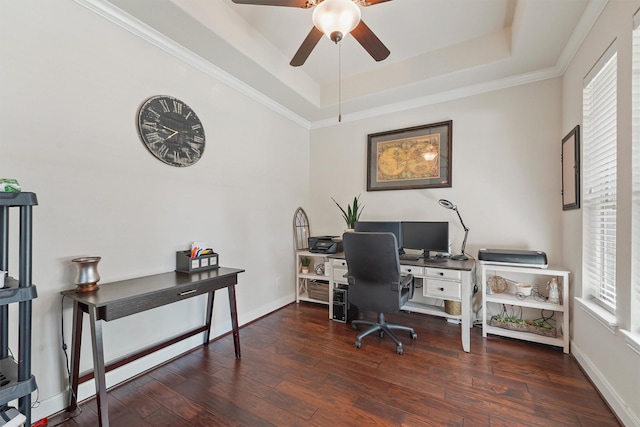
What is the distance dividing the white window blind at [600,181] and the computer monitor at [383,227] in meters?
1.50

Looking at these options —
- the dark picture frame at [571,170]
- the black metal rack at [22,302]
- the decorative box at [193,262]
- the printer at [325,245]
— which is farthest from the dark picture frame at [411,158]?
the black metal rack at [22,302]

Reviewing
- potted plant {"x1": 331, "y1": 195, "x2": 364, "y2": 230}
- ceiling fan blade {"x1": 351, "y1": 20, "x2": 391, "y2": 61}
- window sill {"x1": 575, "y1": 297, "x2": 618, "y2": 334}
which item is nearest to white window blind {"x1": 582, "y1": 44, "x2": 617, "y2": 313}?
window sill {"x1": 575, "y1": 297, "x2": 618, "y2": 334}

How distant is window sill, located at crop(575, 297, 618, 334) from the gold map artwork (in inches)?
66.3

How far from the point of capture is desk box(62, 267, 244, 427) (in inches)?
56.6

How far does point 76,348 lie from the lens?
5.15ft

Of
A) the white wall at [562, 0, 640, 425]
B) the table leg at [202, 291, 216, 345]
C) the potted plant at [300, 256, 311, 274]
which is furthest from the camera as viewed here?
the potted plant at [300, 256, 311, 274]

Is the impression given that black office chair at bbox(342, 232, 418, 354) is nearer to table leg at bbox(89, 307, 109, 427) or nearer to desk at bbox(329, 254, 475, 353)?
desk at bbox(329, 254, 475, 353)

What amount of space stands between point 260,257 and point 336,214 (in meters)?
1.27

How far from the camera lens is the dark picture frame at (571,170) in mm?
2156

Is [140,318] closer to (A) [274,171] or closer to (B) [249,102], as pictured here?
(A) [274,171]

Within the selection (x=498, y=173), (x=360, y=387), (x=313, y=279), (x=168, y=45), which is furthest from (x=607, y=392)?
(x=168, y=45)

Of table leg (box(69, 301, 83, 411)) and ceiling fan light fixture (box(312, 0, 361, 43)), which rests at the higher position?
ceiling fan light fixture (box(312, 0, 361, 43))

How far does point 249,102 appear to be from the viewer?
9.73 ft

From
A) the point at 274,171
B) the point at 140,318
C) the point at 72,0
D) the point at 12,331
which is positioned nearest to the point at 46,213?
the point at 12,331
